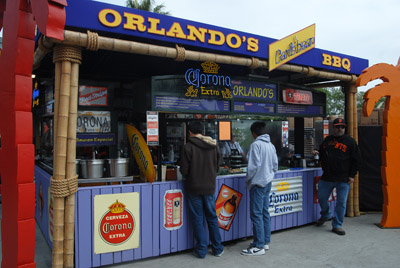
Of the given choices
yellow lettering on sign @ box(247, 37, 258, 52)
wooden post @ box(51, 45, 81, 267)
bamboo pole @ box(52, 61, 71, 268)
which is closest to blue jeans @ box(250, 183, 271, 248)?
yellow lettering on sign @ box(247, 37, 258, 52)

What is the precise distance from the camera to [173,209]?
14.6 ft

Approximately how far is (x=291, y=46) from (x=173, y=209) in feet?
10.7

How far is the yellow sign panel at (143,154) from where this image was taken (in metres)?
4.20

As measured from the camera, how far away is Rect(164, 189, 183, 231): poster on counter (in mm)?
4414

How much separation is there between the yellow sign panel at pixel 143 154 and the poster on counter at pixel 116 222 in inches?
12.7

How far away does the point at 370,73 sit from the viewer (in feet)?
18.5

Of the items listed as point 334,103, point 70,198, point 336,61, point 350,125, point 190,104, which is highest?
point 334,103

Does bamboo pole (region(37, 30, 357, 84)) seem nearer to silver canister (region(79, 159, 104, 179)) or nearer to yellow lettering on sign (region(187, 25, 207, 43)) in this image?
yellow lettering on sign (region(187, 25, 207, 43))

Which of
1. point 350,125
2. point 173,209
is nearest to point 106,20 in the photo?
point 173,209

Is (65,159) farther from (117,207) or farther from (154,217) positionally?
(154,217)

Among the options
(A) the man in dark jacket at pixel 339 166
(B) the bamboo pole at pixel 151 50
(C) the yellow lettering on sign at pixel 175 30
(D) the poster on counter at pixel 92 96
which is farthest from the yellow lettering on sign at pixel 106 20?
(A) the man in dark jacket at pixel 339 166

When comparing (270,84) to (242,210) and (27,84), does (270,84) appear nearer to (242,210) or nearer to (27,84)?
(242,210)

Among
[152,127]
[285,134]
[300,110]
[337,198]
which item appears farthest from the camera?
[285,134]

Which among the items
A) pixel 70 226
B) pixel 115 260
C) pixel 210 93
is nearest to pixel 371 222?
pixel 210 93
